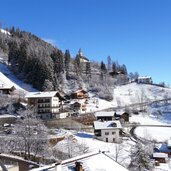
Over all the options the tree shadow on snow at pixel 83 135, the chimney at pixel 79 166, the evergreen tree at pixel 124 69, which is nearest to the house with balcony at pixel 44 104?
the tree shadow on snow at pixel 83 135

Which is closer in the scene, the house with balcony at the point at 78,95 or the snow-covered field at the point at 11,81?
the house with balcony at the point at 78,95

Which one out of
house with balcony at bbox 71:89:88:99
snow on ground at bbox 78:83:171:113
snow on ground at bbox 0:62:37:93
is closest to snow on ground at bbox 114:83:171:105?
snow on ground at bbox 78:83:171:113

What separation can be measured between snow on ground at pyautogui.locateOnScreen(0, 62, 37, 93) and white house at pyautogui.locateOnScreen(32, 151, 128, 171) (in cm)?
7424

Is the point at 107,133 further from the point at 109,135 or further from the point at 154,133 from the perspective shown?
→ the point at 154,133

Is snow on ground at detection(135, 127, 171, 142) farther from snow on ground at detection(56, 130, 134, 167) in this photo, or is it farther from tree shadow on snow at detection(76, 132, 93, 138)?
tree shadow on snow at detection(76, 132, 93, 138)

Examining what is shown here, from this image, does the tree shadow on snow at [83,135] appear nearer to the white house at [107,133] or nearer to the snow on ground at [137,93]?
the white house at [107,133]

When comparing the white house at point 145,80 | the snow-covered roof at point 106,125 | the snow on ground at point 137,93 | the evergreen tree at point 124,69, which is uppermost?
the evergreen tree at point 124,69

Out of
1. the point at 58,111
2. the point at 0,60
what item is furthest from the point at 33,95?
the point at 0,60

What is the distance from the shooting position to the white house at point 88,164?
67.0ft

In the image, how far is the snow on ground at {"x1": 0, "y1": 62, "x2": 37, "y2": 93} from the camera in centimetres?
9799

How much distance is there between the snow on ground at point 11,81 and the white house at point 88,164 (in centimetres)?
7424

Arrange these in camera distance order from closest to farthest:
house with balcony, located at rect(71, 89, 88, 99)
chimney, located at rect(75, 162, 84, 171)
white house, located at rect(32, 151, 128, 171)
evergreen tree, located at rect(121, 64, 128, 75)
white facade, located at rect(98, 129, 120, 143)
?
chimney, located at rect(75, 162, 84, 171) → white house, located at rect(32, 151, 128, 171) → white facade, located at rect(98, 129, 120, 143) → house with balcony, located at rect(71, 89, 88, 99) → evergreen tree, located at rect(121, 64, 128, 75)

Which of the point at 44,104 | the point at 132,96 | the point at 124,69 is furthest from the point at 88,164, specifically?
the point at 124,69

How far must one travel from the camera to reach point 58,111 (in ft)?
256
